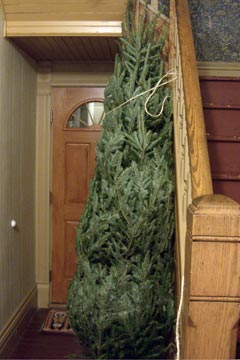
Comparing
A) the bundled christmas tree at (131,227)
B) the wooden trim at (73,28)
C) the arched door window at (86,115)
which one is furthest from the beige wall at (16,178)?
the bundled christmas tree at (131,227)

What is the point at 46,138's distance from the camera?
347 cm

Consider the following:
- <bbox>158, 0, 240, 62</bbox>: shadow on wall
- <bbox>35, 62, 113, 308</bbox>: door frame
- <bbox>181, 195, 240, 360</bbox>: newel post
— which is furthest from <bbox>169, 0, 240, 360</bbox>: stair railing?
<bbox>35, 62, 113, 308</bbox>: door frame

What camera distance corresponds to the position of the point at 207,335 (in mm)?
1004

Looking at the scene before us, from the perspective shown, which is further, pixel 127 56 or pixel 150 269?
pixel 127 56

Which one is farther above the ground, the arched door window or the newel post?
the arched door window

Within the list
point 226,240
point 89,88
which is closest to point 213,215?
point 226,240

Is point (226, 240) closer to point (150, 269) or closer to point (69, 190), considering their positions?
point (150, 269)

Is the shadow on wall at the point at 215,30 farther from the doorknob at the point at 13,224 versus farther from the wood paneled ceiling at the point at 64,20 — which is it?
the doorknob at the point at 13,224

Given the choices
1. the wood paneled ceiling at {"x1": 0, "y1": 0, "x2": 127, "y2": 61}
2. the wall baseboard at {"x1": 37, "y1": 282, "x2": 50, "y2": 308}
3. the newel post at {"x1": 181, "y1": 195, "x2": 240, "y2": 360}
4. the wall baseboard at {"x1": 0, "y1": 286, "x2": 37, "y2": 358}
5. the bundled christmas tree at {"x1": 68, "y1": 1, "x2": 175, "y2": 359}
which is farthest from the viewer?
the wall baseboard at {"x1": 37, "y1": 282, "x2": 50, "y2": 308}

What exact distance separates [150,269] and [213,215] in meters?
1.05

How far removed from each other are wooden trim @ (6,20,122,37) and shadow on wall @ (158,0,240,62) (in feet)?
2.87

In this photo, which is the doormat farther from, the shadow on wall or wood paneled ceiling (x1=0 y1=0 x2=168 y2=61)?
the shadow on wall

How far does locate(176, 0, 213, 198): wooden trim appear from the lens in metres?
1.16

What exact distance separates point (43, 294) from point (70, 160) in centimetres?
132
